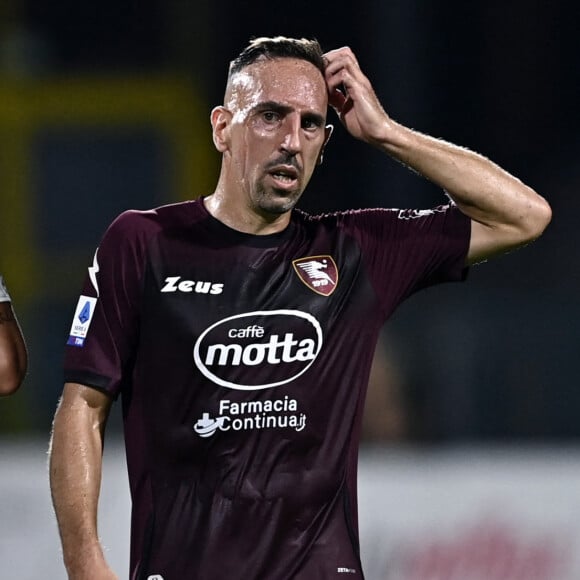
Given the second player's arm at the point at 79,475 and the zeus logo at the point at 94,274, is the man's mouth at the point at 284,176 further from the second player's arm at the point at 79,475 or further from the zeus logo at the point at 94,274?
the second player's arm at the point at 79,475

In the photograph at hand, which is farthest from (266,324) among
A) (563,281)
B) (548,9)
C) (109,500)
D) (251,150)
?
(548,9)

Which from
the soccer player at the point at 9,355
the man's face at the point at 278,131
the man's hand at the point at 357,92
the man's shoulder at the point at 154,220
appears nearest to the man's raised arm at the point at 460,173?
the man's hand at the point at 357,92

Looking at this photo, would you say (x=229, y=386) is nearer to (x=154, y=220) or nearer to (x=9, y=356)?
(x=154, y=220)

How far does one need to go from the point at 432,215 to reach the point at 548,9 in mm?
6900

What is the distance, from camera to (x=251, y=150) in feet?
11.6

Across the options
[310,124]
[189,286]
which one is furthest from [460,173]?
[189,286]

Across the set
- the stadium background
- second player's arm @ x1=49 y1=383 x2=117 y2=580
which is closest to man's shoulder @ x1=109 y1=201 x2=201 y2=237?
second player's arm @ x1=49 y1=383 x2=117 y2=580

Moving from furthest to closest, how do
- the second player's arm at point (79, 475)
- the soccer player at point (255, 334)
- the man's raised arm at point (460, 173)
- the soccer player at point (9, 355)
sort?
the soccer player at point (9, 355)
the man's raised arm at point (460, 173)
the soccer player at point (255, 334)
the second player's arm at point (79, 475)

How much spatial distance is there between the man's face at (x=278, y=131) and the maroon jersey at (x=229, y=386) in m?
0.13

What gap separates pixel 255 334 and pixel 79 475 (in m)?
0.53

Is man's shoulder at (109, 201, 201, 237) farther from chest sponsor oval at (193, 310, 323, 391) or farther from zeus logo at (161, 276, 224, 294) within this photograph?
chest sponsor oval at (193, 310, 323, 391)

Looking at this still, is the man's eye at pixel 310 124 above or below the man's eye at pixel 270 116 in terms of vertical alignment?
below

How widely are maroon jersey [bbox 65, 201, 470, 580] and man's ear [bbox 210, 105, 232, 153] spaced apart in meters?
0.22

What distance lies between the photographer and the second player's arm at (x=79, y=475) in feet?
10.7
